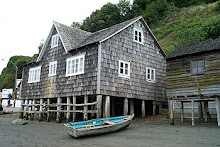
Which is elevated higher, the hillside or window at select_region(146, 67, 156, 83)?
the hillside

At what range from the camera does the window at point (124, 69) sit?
61.1 ft

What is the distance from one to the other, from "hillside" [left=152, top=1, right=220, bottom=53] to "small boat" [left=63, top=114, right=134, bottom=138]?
23867mm

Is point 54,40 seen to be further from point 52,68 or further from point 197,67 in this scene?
point 197,67

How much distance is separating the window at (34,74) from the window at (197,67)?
13.8m

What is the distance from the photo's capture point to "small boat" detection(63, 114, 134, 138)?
11922 millimetres

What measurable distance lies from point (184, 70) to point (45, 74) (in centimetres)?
1209

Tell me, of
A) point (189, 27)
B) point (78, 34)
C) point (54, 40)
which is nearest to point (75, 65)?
point (54, 40)

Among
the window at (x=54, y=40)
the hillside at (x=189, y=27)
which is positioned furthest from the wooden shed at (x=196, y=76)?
Result: the hillside at (x=189, y=27)

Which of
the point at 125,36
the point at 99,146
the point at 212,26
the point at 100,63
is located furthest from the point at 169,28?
the point at 99,146

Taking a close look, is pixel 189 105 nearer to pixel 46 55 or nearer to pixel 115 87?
pixel 115 87

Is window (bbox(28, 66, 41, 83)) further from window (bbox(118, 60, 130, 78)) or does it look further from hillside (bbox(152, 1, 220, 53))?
hillside (bbox(152, 1, 220, 53))

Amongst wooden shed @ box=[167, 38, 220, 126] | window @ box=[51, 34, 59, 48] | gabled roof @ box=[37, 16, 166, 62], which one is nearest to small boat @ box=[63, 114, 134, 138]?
wooden shed @ box=[167, 38, 220, 126]

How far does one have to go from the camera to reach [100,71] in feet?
55.8

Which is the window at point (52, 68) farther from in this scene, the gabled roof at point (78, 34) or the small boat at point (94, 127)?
the small boat at point (94, 127)
